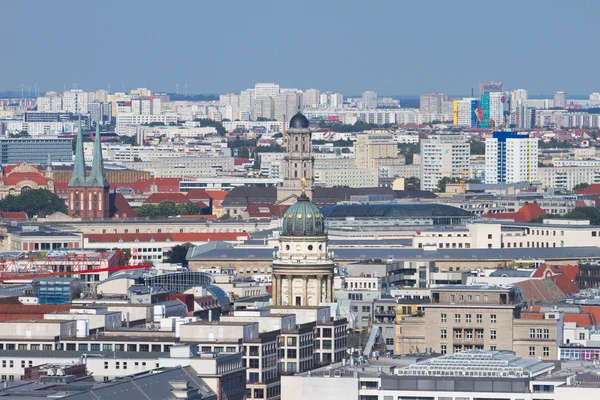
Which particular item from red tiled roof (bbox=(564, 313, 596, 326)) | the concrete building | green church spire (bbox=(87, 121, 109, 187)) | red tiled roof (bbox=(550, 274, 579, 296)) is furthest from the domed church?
green church spire (bbox=(87, 121, 109, 187))

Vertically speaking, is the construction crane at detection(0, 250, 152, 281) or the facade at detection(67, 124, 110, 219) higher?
the facade at detection(67, 124, 110, 219)

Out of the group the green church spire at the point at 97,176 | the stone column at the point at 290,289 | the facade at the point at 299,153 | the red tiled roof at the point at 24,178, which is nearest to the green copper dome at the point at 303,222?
the stone column at the point at 290,289

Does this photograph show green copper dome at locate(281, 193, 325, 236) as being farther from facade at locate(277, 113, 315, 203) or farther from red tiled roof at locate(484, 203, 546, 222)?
facade at locate(277, 113, 315, 203)

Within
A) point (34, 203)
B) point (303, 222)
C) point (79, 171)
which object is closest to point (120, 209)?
point (79, 171)

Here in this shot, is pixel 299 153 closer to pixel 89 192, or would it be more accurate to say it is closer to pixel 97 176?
pixel 97 176

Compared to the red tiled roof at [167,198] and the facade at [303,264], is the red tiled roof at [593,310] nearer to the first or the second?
the facade at [303,264]

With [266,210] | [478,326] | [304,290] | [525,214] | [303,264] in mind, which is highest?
[266,210]

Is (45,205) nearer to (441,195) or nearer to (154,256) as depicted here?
(441,195)
